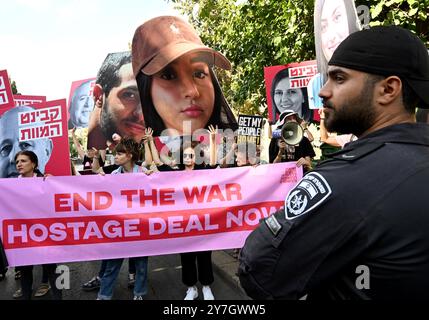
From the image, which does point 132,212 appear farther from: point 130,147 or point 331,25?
point 331,25

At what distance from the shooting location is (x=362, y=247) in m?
0.85

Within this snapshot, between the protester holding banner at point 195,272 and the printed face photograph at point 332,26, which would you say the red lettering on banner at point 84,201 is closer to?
the protester holding banner at point 195,272

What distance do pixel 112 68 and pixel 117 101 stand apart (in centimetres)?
39

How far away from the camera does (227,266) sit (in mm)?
4852

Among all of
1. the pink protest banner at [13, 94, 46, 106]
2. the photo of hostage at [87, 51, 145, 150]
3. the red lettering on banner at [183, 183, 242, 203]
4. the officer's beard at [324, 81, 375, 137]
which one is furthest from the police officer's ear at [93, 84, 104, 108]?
the officer's beard at [324, 81, 375, 137]

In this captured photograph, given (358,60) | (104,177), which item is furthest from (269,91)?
(358,60)

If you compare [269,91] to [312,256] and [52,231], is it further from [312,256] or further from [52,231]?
[312,256]

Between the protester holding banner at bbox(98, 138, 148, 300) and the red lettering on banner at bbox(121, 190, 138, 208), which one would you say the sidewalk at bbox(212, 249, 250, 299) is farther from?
the red lettering on banner at bbox(121, 190, 138, 208)

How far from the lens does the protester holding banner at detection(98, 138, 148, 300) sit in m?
3.69

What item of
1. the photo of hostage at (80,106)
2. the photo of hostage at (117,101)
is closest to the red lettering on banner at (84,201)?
the photo of hostage at (117,101)

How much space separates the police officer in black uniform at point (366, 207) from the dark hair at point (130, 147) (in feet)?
10.8

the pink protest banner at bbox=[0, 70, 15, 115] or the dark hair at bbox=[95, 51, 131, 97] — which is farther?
the dark hair at bbox=[95, 51, 131, 97]

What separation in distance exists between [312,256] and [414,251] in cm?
24

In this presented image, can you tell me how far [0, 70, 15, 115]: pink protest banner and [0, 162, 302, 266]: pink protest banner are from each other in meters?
1.08
